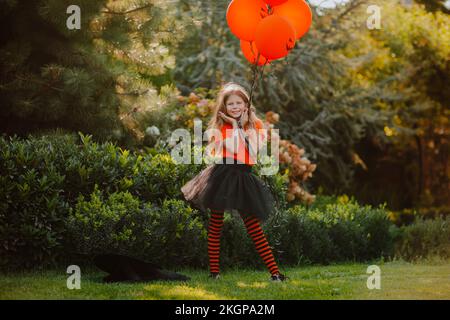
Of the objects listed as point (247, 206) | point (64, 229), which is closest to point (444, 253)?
point (247, 206)

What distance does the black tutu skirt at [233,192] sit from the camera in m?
4.94

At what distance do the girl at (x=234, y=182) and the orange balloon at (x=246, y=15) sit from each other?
53 centimetres

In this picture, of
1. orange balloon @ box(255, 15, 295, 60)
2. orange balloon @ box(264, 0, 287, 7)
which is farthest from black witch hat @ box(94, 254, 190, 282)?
orange balloon @ box(264, 0, 287, 7)

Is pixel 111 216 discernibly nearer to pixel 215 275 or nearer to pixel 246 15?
pixel 215 275

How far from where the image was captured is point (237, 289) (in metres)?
4.74

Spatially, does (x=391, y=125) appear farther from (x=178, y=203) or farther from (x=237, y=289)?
(x=237, y=289)

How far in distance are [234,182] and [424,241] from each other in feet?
12.1

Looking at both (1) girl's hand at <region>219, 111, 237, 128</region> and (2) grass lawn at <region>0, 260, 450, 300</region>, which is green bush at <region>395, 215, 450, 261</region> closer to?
(2) grass lawn at <region>0, 260, 450, 300</region>

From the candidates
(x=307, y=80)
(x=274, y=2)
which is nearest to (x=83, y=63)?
(x=274, y=2)

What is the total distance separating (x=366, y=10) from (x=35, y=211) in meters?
8.03

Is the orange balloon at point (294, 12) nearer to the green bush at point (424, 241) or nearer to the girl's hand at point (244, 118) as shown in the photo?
the girl's hand at point (244, 118)

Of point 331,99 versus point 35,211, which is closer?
point 35,211

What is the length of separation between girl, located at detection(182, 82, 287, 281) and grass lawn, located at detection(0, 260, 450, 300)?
319 mm
